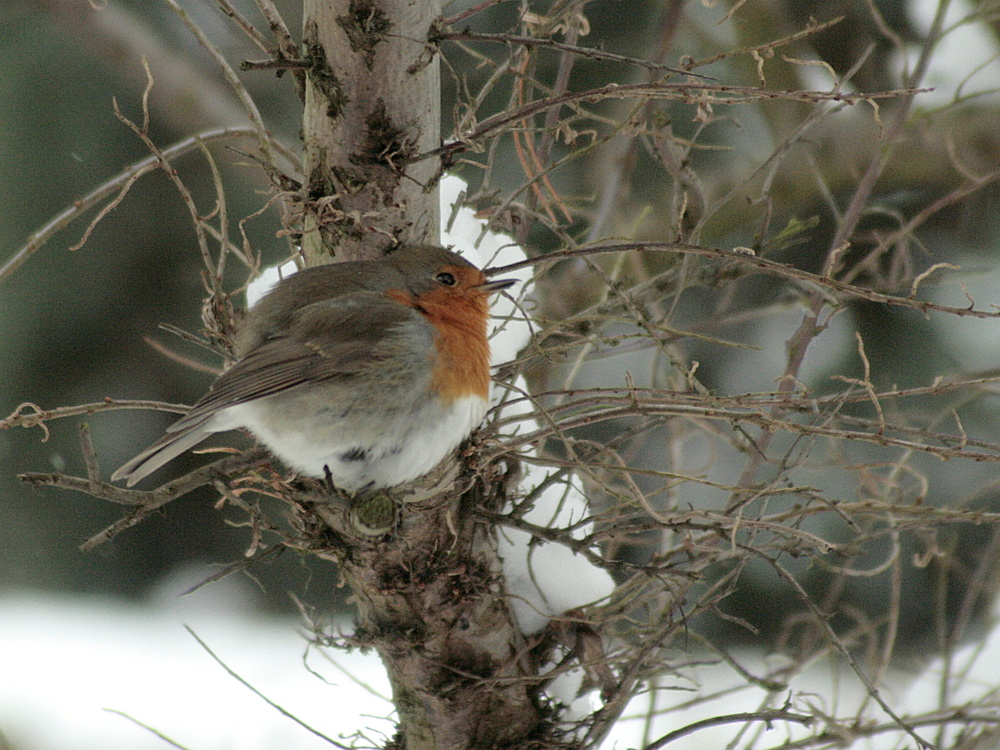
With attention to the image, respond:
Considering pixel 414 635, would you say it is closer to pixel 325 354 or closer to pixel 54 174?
pixel 325 354

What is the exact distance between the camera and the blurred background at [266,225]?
14.2 ft

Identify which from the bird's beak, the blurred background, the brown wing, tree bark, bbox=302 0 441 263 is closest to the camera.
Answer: tree bark, bbox=302 0 441 263

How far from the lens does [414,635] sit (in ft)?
7.49

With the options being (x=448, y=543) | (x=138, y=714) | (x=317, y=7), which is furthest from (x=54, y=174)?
(x=448, y=543)

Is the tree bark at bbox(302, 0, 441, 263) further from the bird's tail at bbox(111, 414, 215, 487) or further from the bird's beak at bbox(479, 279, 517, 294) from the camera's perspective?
the bird's tail at bbox(111, 414, 215, 487)

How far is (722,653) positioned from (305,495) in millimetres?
1003

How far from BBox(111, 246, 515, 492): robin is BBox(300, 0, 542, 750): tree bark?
0.09 metres

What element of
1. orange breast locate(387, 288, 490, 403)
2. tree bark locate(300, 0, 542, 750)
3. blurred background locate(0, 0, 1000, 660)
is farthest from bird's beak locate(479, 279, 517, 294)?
blurred background locate(0, 0, 1000, 660)

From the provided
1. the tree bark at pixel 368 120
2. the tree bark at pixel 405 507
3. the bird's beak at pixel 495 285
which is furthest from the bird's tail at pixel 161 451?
the bird's beak at pixel 495 285

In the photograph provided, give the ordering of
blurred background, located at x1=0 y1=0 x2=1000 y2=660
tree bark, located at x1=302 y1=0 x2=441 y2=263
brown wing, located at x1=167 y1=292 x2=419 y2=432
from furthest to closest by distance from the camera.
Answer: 1. blurred background, located at x1=0 y1=0 x2=1000 y2=660
2. brown wing, located at x1=167 y1=292 x2=419 y2=432
3. tree bark, located at x1=302 y1=0 x2=441 y2=263

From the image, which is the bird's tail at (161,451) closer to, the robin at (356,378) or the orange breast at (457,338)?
the robin at (356,378)

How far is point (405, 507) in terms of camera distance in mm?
2090

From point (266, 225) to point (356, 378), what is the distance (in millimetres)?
2906

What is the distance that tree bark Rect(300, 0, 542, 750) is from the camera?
6.70 ft
